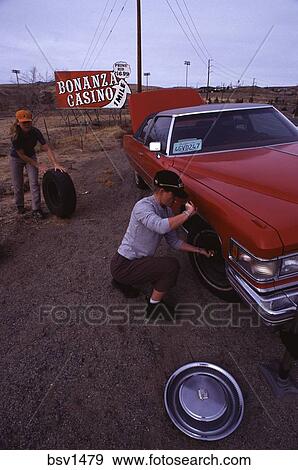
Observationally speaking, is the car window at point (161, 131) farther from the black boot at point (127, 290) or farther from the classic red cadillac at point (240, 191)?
the black boot at point (127, 290)

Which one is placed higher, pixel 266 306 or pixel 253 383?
pixel 266 306

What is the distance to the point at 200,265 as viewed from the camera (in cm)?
301

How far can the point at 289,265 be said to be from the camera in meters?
1.95

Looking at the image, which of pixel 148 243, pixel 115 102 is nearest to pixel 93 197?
pixel 148 243

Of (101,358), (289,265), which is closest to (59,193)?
(101,358)

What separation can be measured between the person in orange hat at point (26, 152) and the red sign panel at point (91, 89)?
6.83 metres

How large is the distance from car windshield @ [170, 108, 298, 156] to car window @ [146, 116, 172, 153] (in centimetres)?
15

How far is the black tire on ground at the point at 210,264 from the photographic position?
2.77 m

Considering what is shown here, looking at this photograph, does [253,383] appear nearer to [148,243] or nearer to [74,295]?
[148,243]

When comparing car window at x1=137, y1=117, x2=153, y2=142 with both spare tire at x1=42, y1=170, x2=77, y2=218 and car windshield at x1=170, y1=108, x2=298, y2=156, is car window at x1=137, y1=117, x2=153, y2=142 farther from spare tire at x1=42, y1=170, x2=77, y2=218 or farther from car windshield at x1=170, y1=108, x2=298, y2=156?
spare tire at x1=42, y1=170, x2=77, y2=218

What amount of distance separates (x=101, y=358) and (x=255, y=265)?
1.42 metres
